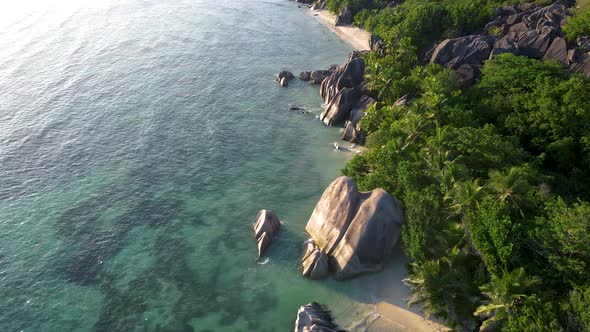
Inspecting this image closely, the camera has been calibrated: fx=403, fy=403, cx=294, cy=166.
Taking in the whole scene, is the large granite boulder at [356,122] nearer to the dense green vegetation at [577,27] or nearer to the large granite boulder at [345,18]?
the dense green vegetation at [577,27]

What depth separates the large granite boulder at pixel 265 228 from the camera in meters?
41.1

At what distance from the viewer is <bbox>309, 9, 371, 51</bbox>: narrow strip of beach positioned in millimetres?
100569

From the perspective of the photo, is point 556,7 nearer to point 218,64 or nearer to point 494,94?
point 494,94

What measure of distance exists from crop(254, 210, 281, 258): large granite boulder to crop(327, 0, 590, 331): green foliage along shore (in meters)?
10.4

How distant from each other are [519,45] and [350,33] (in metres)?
51.0

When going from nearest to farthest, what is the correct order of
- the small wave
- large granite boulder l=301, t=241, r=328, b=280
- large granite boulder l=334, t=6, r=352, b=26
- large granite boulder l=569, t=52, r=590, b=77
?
large granite boulder l=301, t=241, r=328, b=280 → the small wave → large granite boulder l=569, t=52, r=590, b=77 → large granite boulder l=334, t=6, r=352, b=26

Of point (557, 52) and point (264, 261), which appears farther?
point (557, 52)

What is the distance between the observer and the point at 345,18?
116m

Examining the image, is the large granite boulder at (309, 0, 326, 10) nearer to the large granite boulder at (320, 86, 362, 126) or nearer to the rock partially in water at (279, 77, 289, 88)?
the rock partially in water at (279, 77, 289, 88)

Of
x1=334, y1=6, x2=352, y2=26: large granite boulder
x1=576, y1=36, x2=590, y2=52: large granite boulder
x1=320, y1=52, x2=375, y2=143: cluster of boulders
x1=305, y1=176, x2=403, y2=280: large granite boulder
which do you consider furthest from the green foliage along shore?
x1=334, y1=6, x2=352, y2=26: large granite boulder

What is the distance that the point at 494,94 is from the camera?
52906 mm

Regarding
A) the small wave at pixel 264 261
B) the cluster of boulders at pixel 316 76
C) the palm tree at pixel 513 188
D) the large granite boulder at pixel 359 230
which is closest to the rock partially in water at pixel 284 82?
the cluster of boulders at pixel 316 76

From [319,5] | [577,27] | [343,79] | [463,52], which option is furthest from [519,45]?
[319,5]

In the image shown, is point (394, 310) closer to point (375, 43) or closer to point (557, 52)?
Answer: point (557, 52)
